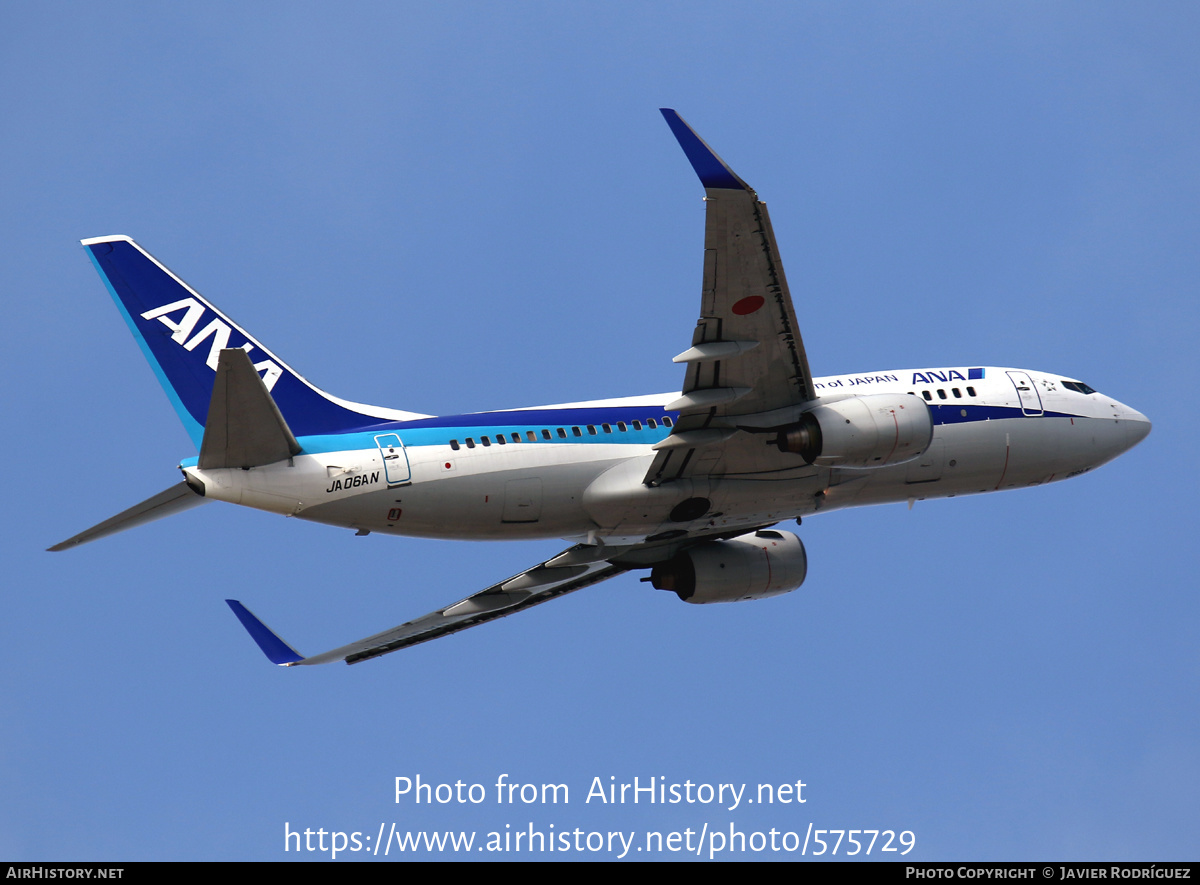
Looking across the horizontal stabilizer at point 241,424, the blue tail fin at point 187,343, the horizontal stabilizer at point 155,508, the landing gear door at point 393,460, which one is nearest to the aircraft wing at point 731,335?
the landing gear door at point 393,460

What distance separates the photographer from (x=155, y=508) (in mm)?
28031

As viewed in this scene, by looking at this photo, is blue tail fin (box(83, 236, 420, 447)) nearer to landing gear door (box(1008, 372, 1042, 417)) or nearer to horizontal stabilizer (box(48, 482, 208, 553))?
horizontal stabilizer (box(48, 482, 208, 553))

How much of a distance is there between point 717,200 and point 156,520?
13.1 meters

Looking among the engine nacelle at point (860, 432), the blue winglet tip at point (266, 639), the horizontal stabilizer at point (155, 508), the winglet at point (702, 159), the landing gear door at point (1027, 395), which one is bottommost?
the blue winglet tip at point (266, 639)

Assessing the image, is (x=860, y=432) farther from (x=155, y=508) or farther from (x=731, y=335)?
(x=155, y=508)

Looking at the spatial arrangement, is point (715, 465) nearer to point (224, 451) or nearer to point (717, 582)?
point (717, 582)

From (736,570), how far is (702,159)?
44.6ft

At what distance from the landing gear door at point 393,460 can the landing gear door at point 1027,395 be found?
15700 millimetres

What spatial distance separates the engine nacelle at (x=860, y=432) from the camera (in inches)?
1151

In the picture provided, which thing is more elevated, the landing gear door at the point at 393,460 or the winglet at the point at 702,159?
the winglet at the point at 702,159

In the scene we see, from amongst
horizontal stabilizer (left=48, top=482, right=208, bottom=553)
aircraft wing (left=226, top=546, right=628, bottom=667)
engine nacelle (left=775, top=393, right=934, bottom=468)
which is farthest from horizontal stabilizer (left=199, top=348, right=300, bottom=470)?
engine nacelle (left=775, top=393, right=934, bottom=468)

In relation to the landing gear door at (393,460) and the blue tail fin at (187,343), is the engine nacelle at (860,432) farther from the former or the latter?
the blue tail fin at (187,343)

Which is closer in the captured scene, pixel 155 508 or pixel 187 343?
pixel 155 508

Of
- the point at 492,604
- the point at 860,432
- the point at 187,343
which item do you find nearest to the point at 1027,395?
the point at 860,432
